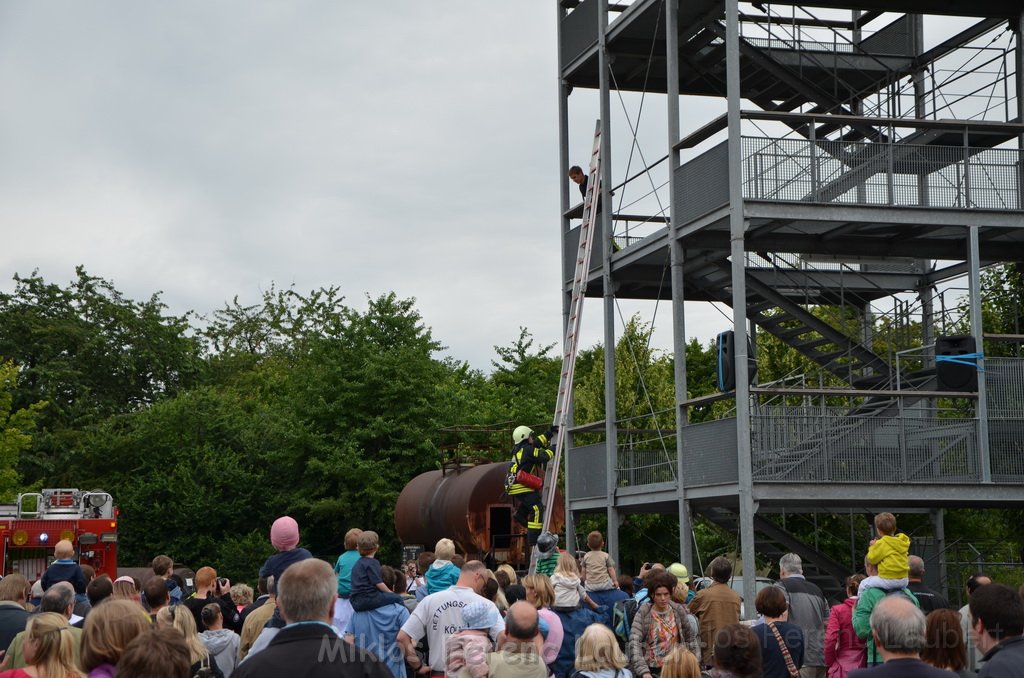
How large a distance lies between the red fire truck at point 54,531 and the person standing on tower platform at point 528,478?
848cm

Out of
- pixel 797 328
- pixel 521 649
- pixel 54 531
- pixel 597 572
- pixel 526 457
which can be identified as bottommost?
pixel 521 649

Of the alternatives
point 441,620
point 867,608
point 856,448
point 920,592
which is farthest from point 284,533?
point 856,448

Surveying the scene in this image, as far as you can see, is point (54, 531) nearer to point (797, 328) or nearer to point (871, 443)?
point (797, 328)

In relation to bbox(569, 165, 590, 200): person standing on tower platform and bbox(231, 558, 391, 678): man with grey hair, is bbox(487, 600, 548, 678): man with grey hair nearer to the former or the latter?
bbox(231, 558, 391, 678): man with grey hair

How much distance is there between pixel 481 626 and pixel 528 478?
11.2 m

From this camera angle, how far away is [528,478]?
68.0ft

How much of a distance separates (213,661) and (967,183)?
15.3 meters

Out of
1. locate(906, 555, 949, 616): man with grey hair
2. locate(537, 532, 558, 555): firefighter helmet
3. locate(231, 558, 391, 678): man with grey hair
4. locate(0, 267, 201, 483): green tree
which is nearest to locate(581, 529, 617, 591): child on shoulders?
locate(537, 532, 558, 555): firefighter helmet

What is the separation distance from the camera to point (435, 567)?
11.3 m

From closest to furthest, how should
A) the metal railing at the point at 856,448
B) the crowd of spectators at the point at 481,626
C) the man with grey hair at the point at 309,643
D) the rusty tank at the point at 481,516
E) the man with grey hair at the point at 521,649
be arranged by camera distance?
the man with grey hair at the point at 309,643
the crowd of spectators at the point at 481,626
the man with grey hair at the point at 521,649
the metal railing at the point at 856,448
the rusty tank at the point at 481,516

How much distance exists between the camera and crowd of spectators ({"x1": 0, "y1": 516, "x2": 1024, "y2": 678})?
5.55m

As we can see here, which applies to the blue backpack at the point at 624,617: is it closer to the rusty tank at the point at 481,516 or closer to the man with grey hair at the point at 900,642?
the man with grey hair at the point at 900,642

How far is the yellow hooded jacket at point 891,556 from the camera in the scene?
1016 cm

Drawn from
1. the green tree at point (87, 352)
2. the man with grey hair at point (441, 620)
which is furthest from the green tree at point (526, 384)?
the man with grey hair at point (441, 620)
